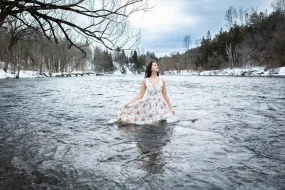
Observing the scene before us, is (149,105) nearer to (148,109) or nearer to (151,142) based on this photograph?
(148,109)

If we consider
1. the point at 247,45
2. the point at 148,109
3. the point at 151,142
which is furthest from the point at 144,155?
the point at 247,45

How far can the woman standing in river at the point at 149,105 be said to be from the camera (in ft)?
24.0

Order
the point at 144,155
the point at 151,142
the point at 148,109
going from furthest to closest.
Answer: the point at 148,109, the point at 151,142, the point at 144,155

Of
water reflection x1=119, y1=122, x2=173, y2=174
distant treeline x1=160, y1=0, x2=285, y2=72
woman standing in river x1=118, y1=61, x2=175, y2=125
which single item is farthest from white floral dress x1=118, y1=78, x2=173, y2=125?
distant treeline x1=160, y1=0, x2=285, y2=72

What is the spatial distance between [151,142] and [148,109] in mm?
2238

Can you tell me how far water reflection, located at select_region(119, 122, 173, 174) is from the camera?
3891 millimetres

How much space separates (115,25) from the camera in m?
6.39

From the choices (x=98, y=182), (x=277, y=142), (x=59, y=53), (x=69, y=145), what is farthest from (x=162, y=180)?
(x=59, y=53)

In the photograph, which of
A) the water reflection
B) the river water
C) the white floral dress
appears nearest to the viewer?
the river water

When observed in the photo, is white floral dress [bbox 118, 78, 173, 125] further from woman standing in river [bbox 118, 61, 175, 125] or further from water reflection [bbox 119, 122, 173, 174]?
water reflection [bbox 119, 122, 173, 174]

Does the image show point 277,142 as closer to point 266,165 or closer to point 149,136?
point 266,165

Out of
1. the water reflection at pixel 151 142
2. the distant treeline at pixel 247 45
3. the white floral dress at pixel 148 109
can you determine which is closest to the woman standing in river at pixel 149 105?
the white floral dress at pixel 148 109

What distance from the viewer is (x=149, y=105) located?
7.44 m

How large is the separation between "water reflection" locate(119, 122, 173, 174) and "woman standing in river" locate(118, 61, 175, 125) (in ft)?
1.22
